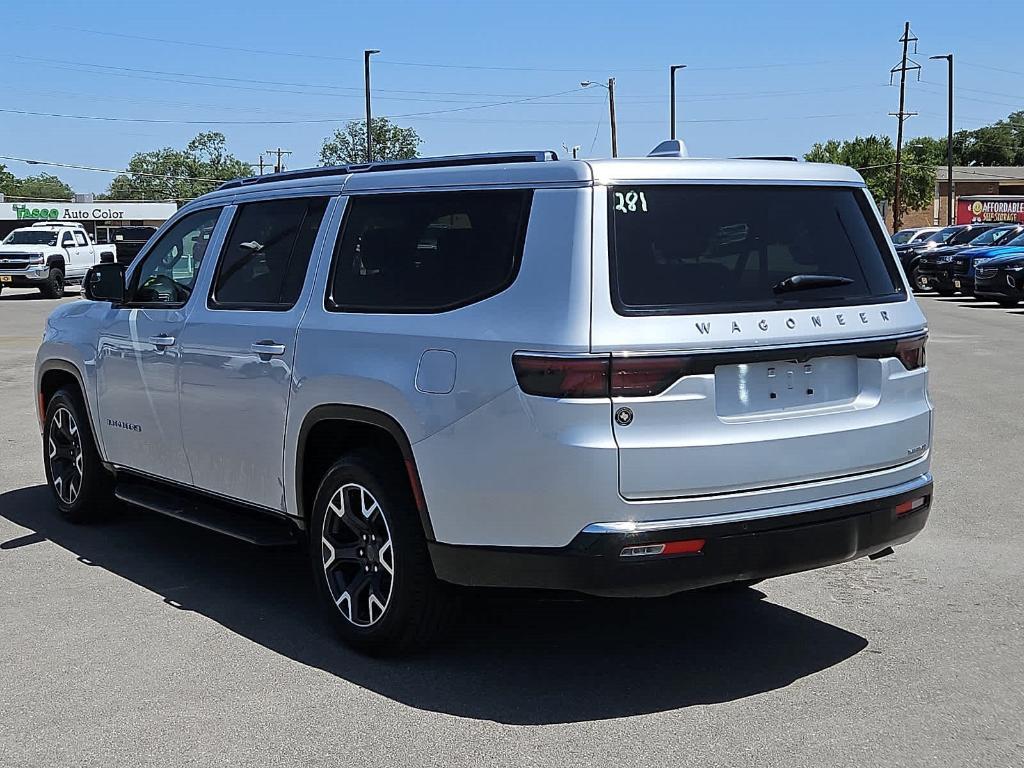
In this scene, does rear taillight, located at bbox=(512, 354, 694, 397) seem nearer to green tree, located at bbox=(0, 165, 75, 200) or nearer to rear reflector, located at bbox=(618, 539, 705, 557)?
rear reflector, located at bbox=(618, 539, 705, 557)

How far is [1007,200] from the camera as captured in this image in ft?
234

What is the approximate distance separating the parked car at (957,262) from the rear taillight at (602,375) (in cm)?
2772

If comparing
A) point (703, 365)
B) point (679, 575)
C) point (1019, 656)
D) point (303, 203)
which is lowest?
point (1019, 656)

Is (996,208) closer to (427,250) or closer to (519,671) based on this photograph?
(427,250)

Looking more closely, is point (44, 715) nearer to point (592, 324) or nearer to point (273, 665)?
point (273, 665)

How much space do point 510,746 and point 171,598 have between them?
2.46 m

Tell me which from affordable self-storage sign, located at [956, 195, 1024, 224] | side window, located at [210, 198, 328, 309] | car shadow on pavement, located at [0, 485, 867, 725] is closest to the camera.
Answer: car shadow on pavement, located at [0, 485, 867, 725]

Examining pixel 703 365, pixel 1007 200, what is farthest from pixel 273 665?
pixel 1007 200

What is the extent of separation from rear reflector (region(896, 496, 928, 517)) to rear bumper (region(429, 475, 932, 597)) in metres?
0.14

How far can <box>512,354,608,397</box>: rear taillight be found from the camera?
14.3 ft

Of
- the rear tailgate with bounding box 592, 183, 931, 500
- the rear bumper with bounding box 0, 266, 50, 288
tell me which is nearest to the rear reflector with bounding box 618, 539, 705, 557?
the rear tailgate with bounding box 592, 183, 931, 500

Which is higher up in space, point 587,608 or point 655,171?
point 655,171

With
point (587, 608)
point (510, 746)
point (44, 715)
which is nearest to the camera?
point (510, 746)

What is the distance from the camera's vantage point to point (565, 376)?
438cm
